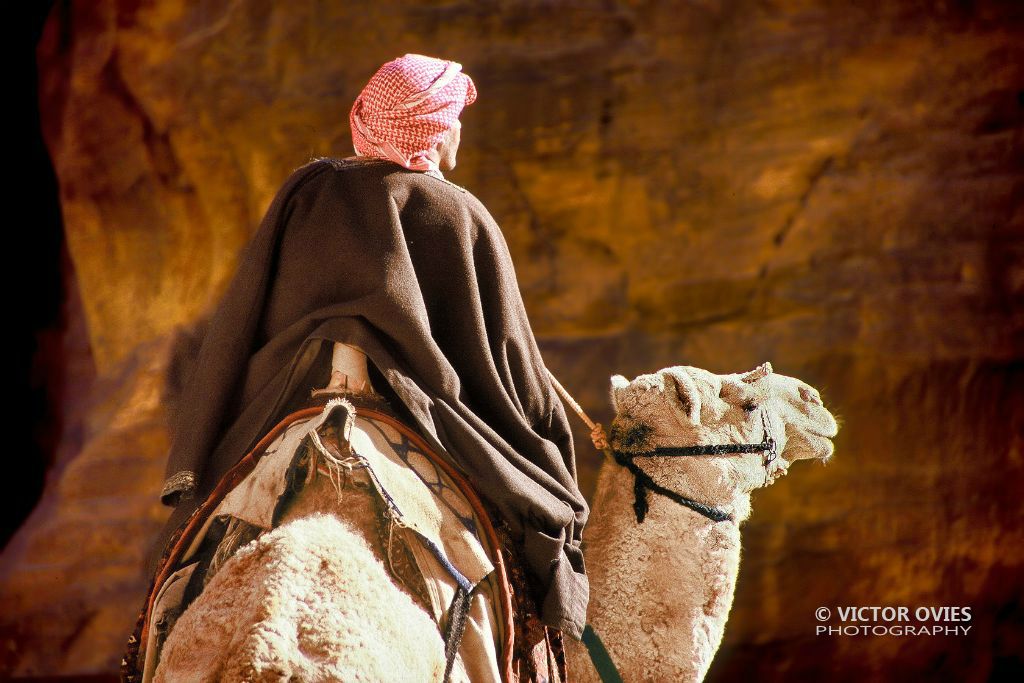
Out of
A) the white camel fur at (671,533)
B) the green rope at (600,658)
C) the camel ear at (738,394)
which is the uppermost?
the camel ear at (738,394)

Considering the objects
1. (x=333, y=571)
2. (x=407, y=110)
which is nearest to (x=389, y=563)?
(x=333, y=571)

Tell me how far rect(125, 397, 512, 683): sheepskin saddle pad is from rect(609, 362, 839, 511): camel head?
0.69 metres

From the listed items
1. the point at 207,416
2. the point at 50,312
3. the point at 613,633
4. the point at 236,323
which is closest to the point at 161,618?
the point at 207,416

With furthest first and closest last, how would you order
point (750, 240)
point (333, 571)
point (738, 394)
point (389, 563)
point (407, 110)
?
point (750, 240) → point (738, 394) → point (407, 110) → point (389, 563) → point (333, 571)

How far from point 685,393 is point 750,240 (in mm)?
3417

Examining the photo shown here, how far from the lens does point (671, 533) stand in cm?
323

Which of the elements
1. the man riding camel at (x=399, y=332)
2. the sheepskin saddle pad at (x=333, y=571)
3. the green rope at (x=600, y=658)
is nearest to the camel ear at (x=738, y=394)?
the man riding camel at (x=399, y=332)

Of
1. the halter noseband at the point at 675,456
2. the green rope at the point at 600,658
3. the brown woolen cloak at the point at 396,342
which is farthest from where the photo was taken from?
the halter noseband at the point at 675,456

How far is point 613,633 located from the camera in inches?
126

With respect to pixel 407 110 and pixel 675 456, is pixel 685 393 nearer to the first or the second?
pixel 675 456

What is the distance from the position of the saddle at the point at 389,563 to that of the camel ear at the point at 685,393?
2.25 ft

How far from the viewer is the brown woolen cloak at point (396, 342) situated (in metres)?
2.89

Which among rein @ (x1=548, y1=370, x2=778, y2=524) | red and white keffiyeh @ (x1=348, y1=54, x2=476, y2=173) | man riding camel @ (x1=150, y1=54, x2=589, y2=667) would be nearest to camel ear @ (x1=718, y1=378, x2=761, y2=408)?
rein @ (x1=548, y1=370, x2=778, y2=524)

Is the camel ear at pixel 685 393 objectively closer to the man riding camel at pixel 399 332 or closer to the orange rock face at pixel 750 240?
the man riding camel at pixel 399 332
